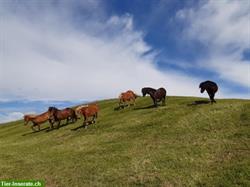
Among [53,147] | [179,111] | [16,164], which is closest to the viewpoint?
[16,164]

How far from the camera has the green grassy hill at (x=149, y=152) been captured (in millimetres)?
21375

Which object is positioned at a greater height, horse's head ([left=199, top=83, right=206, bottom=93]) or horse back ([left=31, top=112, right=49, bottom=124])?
horse's head ([left=199, top=83, right=206, bottom=93])

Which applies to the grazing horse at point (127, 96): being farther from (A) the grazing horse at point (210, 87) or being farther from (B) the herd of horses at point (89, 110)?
(A) the grazing horse at point (210, 87)

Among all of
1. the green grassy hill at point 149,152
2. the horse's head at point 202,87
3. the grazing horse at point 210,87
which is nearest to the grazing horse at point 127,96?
the green grassy hill at point 149,152

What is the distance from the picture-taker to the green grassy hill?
2138cm

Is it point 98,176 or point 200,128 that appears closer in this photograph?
point 98,176

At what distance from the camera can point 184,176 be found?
826 inches

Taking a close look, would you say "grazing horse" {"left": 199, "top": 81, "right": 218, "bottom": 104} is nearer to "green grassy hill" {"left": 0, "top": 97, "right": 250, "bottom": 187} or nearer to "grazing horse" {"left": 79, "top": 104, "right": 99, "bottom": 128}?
"green grassy hill" {"left": 0, "top": 97, "right": 250, "bottom": 187}

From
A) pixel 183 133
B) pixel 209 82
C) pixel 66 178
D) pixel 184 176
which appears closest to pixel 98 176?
pixel 66 178

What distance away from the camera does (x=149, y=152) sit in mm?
26047

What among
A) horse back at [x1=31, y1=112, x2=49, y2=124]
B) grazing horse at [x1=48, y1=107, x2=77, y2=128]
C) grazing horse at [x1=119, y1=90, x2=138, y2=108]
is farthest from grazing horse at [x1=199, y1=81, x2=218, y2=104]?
horse back at [x1=31, y1=112, x2=49, y2=124]

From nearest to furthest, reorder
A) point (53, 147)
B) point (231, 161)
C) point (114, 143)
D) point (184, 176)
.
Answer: point (184, 176) < point (231, 161) < point (114, 143) < point (53, 147)

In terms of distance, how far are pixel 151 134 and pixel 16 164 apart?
→ 1233cm

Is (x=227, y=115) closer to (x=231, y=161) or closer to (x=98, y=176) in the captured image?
(x=231, y=161)
